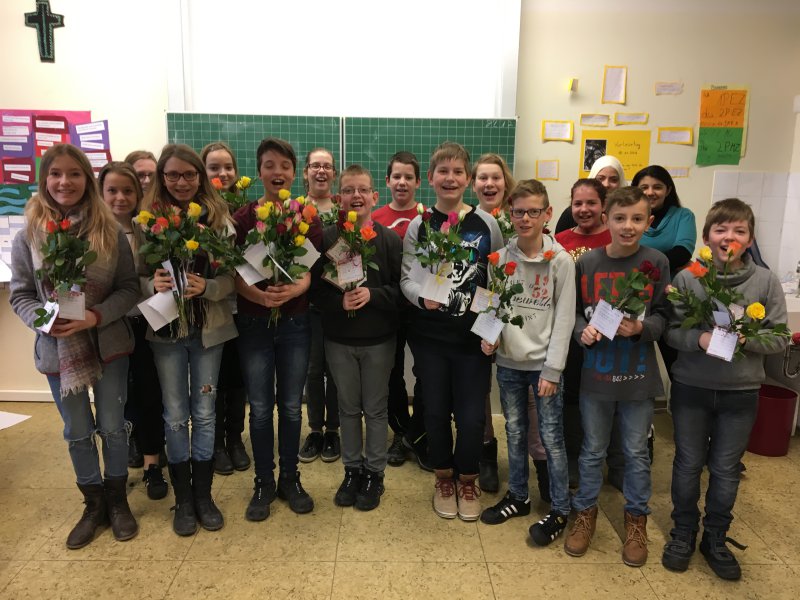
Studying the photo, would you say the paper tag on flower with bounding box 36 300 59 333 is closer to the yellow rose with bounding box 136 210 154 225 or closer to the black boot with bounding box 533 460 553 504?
the yellow rose with bounding box 136 210 154 225

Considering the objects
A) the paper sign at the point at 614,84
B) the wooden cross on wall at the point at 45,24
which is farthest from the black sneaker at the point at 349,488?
the wooden cross on wall at the point at 45,24

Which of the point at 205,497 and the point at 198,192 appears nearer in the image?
the point at 198,192

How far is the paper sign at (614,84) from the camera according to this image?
344cm

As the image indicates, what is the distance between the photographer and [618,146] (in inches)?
138

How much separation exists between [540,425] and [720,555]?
2.61 feet

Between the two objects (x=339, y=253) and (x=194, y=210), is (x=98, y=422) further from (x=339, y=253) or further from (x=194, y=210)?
(x=339, y=253)

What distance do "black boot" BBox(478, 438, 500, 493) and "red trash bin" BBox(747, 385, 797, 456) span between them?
1.55 m

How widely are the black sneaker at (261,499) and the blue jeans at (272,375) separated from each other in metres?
0.04

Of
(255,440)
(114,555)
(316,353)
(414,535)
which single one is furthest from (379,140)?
(114,555)

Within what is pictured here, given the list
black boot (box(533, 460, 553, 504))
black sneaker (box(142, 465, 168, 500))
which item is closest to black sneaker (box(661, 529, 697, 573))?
black boot (box(533, 460, 553, 504))

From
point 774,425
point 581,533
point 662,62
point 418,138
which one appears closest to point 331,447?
point 581,533

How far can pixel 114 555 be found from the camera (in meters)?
2.04

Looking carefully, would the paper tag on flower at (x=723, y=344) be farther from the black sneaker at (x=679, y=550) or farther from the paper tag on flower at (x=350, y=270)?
the paper tag on flower at (x=350, y=270)

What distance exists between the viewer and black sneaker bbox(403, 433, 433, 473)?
2.74m
